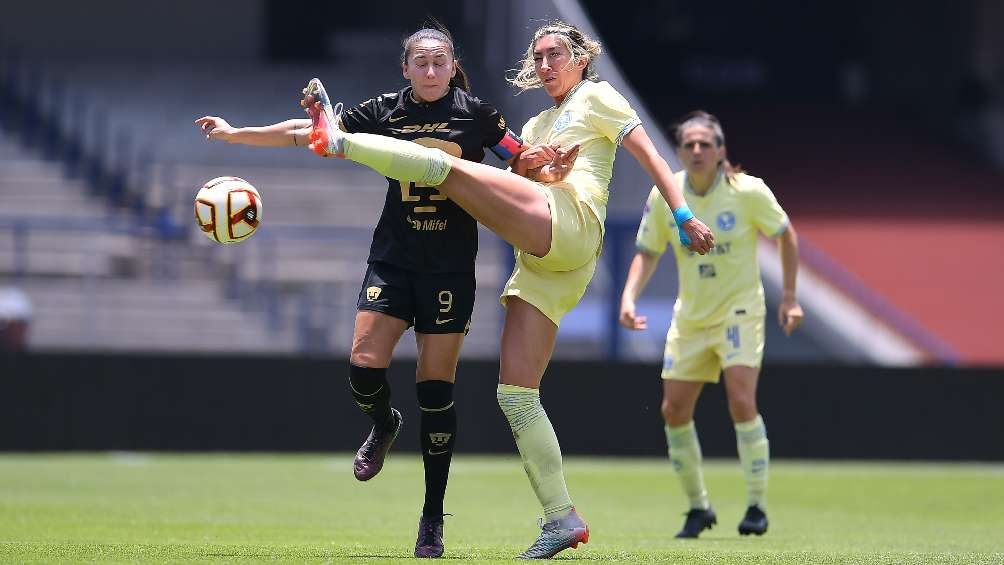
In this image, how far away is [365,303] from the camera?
6195 mm

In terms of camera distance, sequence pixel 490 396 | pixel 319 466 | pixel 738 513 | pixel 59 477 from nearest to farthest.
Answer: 1. pixel 738 513
2. pixel 59 477
3. pixel 319 466
4. pixel 490 396

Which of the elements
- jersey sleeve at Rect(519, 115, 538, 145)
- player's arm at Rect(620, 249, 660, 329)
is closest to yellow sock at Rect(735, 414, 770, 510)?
player's arm at Rect(620, 249, 660, 329)

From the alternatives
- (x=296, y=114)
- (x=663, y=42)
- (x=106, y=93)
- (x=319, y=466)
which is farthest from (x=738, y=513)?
(x=663, y=42)

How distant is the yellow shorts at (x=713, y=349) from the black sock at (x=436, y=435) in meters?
2.54

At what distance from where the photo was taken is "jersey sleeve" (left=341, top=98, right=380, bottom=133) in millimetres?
6312

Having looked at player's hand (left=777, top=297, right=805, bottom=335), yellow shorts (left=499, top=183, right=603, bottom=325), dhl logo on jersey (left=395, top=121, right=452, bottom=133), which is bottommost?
player's hand (left=777, top=297, right=805, bottom=335)

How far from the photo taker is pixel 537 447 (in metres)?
6.14

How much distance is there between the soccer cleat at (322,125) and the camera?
576 centimetres

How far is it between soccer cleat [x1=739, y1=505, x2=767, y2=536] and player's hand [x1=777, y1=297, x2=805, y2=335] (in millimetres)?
941

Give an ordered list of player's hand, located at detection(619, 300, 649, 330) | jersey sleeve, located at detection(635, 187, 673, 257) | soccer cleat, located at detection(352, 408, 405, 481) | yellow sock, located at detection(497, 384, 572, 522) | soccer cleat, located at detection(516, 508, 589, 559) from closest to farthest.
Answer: soccer cleat, located at detection(516, 508, 589, 559), yellow sock, located at detection(497, 384, 572, 522), soccer cleat, located at detection(352, 408, 405, 481), player's hand, located at detection(619, 300, 649, 330), jersey sleeve, located at detection(635, 187, 673, 257)

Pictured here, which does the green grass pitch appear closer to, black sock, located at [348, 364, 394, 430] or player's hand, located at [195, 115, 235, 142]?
black sock, located at [348, 364, 394, 430]

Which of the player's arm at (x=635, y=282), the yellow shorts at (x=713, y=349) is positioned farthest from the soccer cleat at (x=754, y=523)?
Result: the player's arm at (x=635, y=282)

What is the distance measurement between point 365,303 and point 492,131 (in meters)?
0.79

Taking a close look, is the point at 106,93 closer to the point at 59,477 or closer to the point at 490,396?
the point at 490,396
